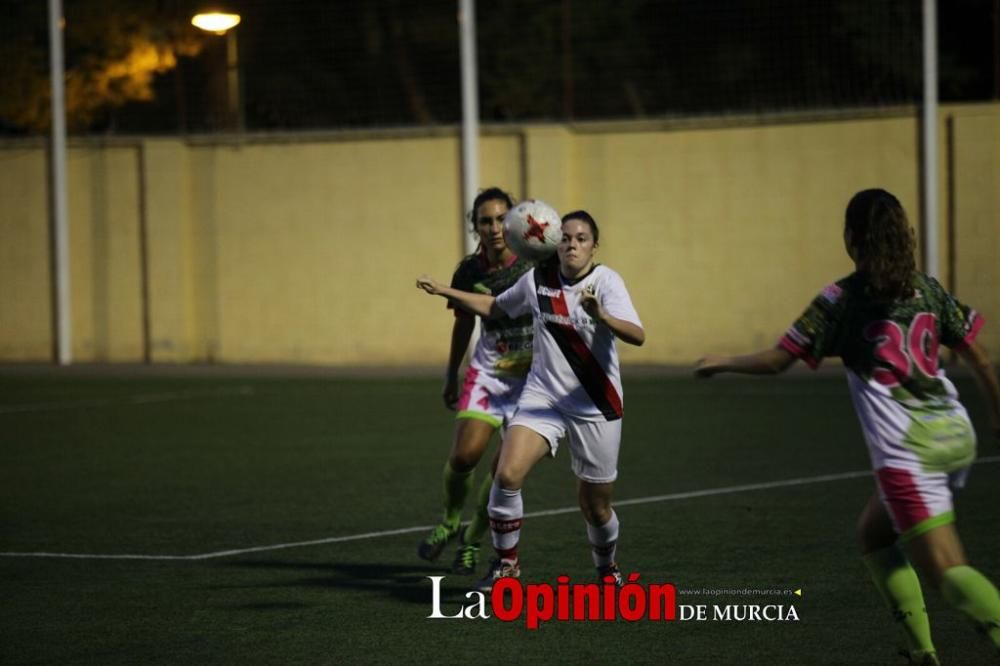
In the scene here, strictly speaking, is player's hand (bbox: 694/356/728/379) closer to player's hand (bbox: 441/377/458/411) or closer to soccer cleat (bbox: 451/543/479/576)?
soccer cleat (bbox: 451/543/479/576)

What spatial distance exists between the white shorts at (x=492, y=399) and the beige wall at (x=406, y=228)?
14.0 m

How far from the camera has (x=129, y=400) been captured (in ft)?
64.3

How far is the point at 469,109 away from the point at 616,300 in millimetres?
15397

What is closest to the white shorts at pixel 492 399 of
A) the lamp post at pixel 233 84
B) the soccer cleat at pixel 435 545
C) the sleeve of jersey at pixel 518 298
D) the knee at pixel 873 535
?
the soccer cleat at pixel 435 545

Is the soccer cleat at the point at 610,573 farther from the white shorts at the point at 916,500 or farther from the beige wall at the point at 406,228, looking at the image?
the beige wall at the point at 406,228

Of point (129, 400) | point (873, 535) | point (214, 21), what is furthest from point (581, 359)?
point (129, 400)

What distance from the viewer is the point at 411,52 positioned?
25859 mm

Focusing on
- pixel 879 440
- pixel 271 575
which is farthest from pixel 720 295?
pixel 879 440

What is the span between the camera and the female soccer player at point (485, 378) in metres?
8.94

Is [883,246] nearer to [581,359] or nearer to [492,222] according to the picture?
[581,359]

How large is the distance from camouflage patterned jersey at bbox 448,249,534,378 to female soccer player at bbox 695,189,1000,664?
9.63ft

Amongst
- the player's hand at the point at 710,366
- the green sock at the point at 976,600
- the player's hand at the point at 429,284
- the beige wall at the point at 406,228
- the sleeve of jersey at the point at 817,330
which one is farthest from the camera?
the beige wall at the point at 406,228

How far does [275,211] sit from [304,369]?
8.40ft

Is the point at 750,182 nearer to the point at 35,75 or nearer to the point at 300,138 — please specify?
the point at 300,138
